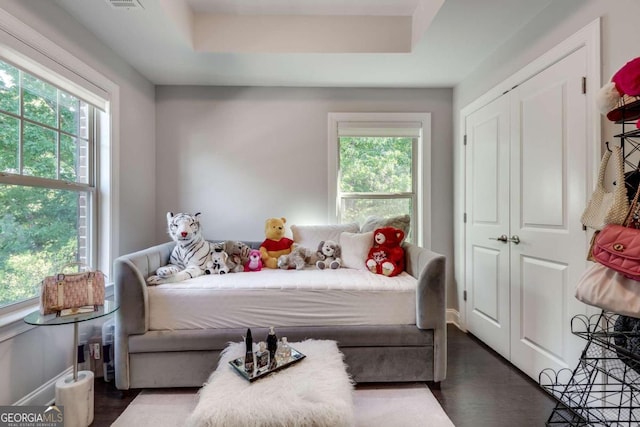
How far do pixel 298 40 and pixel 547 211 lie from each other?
215cm

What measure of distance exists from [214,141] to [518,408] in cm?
317

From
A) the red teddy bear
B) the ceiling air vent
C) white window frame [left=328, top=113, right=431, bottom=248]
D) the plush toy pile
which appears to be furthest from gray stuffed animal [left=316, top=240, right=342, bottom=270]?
the ceiling air vent

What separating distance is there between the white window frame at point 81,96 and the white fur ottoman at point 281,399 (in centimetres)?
122

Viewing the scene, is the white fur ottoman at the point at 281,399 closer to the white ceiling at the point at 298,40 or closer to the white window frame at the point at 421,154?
the white window frame at the point at 421,154

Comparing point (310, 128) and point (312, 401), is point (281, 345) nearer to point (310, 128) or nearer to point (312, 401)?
point (312, 401)

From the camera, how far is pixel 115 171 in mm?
2379

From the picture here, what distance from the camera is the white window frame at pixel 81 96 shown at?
154 centimetres

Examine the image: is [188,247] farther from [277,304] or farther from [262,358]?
[262,358]

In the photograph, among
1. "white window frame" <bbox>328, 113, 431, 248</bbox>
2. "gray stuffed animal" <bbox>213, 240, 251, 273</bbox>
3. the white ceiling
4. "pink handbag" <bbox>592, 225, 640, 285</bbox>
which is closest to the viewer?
"pink handbag" <bbox>592, 225, 640, 285</bbox>

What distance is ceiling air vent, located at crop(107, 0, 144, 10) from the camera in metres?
1.79

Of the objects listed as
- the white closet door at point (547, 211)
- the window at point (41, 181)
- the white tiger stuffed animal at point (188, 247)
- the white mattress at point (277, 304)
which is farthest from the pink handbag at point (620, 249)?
the window at point (41, 181)

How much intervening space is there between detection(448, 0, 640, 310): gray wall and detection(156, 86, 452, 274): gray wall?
69 cm

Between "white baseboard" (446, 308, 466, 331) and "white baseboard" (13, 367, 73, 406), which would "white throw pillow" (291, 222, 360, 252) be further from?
"white baseboard" (13, 367, 73, 406)

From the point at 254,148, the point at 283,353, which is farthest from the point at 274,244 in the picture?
the point at 283,353
